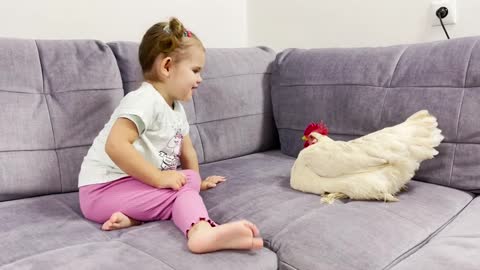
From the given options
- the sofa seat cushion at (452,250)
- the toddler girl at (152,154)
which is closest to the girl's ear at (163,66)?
the toddler girl at (152,154)

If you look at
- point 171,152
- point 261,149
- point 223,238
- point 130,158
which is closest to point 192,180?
point 171,152

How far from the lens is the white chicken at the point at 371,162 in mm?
1213

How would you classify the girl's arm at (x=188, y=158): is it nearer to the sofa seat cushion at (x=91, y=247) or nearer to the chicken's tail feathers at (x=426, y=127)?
the sofa seat cushion at (x=91, y=247)

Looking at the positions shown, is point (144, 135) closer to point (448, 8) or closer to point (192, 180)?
point (192, 180)

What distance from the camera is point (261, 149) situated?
1.86m

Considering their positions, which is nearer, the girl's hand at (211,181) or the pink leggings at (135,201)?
the pink leggings at (135,201)

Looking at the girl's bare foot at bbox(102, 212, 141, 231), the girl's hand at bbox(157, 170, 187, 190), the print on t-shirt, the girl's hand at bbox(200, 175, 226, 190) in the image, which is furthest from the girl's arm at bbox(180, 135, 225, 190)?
the girl's bare foot at bbox(102, 212, 141, 231)

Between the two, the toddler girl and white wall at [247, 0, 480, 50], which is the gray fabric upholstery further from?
the toddler girl

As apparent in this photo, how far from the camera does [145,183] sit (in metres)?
1.19

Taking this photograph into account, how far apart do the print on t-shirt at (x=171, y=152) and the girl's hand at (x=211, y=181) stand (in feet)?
0.38

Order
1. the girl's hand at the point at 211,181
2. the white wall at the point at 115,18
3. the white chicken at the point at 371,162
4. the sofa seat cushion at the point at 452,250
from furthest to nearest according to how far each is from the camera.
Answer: the white wall at the point at 115,18 < the girl's hand at the point at 211,181 < the white chicken at the point at 371,162 < the sofa seat cushion at the point at 452,250

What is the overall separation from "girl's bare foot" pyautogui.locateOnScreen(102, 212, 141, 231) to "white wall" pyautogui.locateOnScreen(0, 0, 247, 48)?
890mm

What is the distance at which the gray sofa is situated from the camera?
0.95 metres

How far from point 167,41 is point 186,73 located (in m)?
0.10
